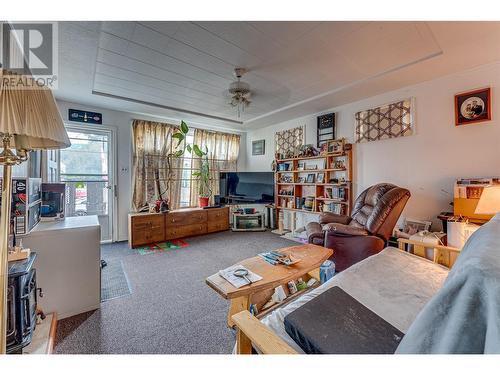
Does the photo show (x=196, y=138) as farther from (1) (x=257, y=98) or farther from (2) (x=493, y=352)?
(2) (x=493, y=352)

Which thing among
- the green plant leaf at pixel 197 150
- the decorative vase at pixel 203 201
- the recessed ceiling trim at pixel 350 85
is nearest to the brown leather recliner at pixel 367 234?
the recessed ceiling trim at pixel 350 85

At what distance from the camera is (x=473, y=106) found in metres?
2.42

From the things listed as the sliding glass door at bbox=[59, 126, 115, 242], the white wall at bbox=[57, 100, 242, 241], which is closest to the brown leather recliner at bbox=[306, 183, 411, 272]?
the white wall at bbox=[57, 100, 242, 241]

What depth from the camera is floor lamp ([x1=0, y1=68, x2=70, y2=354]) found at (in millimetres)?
771

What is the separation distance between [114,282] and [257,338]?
7.39ft

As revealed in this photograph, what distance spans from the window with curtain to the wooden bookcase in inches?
62.0

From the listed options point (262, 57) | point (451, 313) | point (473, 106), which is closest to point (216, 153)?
point (262, 57)

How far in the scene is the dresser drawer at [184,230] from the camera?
12.8ft

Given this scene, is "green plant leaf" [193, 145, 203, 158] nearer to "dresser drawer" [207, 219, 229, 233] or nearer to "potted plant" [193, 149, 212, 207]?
→ "potted plant" [193, 149, 212, 207]

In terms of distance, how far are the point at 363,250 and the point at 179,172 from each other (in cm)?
363

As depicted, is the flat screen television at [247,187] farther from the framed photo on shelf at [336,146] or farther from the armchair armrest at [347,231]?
the armchair armrest at [347,231]
